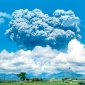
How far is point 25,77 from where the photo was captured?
112875mm

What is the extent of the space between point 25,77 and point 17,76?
3505 millimetres

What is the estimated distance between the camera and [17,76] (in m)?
113
